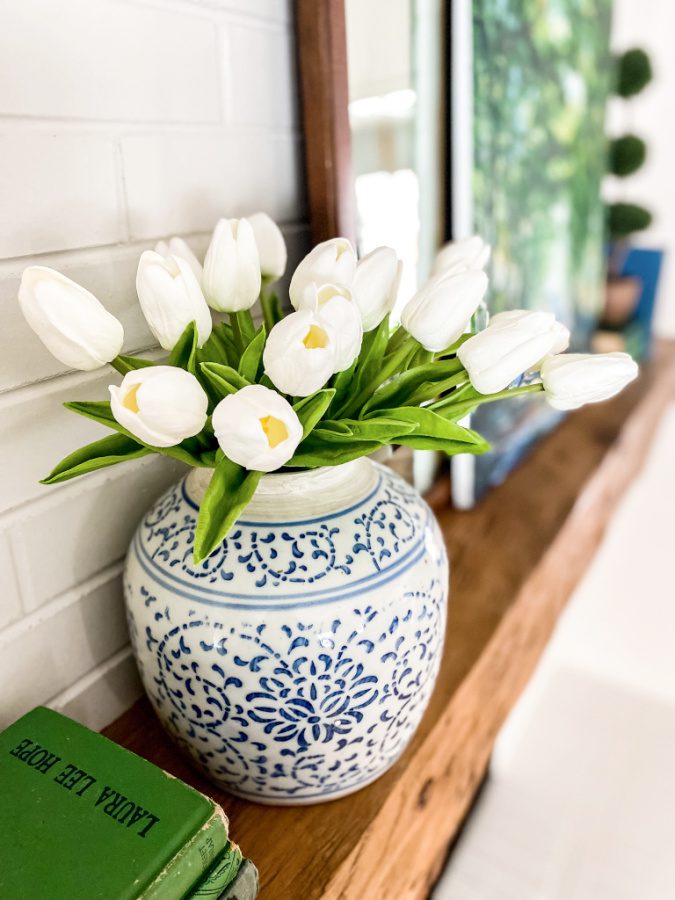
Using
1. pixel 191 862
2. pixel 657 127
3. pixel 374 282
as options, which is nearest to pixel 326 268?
pixel 374 282

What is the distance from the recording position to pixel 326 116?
0.68m

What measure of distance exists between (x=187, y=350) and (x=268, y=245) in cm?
18

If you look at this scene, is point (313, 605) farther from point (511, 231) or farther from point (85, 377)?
point (511, 231)

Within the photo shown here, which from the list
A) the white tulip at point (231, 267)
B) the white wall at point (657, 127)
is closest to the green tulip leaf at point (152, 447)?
the white tulip at point (231, 267)

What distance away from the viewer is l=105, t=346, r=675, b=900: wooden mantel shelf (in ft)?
1.76

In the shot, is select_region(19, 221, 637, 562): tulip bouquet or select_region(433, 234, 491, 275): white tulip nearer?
select_region(19, 221, 637, 562): tulip bouquet

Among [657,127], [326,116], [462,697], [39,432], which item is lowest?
[462,697]

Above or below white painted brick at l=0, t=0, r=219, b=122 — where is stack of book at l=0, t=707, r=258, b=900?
below

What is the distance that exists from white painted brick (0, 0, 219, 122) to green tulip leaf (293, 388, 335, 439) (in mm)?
284

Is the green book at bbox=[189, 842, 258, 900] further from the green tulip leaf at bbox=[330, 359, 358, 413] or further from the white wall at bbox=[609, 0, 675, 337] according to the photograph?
the white wall at bbox=[609, 0, 675, 337]

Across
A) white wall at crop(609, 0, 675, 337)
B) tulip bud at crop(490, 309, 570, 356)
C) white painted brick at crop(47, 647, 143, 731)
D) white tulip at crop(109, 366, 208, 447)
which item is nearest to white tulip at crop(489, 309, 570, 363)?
tulip bud at crop(490, 309, 570, 356)

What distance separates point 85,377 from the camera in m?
0.55

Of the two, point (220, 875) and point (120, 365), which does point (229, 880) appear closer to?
point (220, 875)

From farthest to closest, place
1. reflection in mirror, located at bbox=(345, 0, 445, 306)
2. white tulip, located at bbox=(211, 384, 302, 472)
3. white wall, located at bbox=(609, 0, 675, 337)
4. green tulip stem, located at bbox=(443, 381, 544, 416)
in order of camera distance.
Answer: white wall, located at bbox=(609, 0, 675, 337)
reflection in mirror, located at bbox=(345, 0, 445, 306)
green tulip stem, located at bbox=(443, 381, 544, 416)
white tulip, located at bbox=(211, 384, 302, 472)
